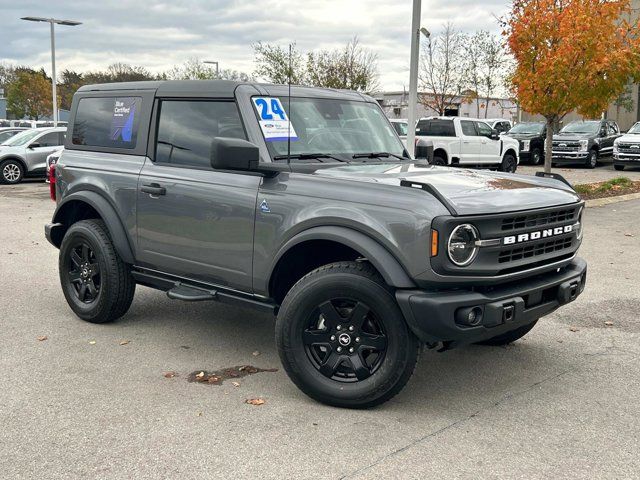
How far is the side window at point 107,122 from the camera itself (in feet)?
18.3

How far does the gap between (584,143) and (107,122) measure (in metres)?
22.0

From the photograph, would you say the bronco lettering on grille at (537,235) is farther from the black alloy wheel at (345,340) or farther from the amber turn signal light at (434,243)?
the black alloy wheel at (345,340)

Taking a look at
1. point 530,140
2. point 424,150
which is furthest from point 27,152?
point 530,140

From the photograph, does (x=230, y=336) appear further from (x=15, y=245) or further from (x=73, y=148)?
(x=15, y=245)

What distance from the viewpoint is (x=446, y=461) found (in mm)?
3457

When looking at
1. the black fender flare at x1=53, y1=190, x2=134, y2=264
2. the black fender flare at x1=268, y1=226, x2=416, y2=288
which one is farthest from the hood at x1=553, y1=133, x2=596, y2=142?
the black fender flare at x1=268, y1=226, x2=416, y2=288

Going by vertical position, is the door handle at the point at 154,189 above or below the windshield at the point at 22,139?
below

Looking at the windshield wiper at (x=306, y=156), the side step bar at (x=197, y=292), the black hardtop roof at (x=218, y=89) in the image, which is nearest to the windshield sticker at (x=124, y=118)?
the black hardtop roof at (x=218, y=89)

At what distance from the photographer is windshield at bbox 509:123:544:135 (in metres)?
27.1

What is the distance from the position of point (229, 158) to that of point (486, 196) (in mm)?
1503

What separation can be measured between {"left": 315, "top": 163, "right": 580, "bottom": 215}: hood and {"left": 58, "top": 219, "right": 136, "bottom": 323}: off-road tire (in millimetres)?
2037

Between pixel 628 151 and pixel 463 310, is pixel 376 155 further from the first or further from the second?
pixel 628 151

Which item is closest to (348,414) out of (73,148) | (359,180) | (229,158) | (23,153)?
(359,180)

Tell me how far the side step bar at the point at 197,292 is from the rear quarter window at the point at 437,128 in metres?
16.9
